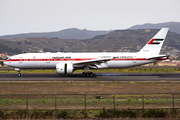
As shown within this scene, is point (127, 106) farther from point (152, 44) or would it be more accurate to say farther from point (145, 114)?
point (152, 44)

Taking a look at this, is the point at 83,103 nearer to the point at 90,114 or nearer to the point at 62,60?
the point at 90,114

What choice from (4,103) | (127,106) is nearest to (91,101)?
(127,106)

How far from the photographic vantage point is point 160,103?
645 inches

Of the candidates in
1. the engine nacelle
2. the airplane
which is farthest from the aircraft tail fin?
the engine nacelle

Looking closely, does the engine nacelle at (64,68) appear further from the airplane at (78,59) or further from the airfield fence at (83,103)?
the airfield fence at (83,103)

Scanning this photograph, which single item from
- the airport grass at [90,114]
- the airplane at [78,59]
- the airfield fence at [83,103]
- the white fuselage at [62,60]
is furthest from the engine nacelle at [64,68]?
the airport grass at [90,114]

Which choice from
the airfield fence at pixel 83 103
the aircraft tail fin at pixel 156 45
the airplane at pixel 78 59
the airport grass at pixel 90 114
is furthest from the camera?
the aircraft tail fin at pixel 156 45

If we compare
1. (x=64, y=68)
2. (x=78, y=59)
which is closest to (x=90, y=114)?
(x=64, y=68)

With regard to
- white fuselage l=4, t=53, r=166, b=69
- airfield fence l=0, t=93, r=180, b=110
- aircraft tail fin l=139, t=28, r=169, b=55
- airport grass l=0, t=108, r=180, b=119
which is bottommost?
airport grass l=0, t=108, r=180, b=119

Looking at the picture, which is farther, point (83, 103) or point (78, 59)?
point (78, 59)

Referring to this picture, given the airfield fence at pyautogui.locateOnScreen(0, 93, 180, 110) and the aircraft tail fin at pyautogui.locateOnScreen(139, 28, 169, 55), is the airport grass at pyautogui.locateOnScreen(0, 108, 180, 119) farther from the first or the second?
the aircraft tail fin at pyautogui.locateOnScreen(139, 28, 169, 55)

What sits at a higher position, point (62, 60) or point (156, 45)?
point (156, 45)

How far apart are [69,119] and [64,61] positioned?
2366 cm

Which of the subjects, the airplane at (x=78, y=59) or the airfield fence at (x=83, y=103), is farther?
the airplane at (x=78, y=59)
